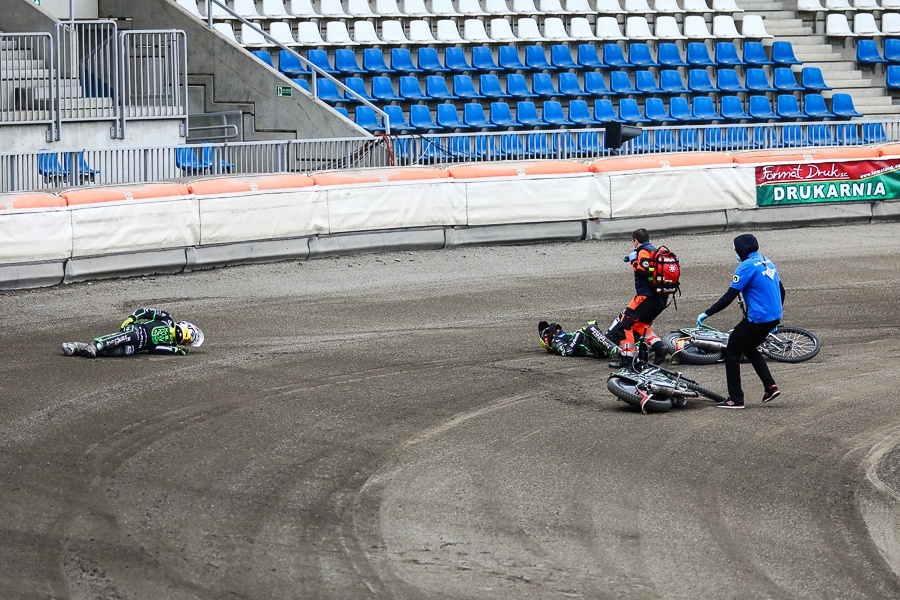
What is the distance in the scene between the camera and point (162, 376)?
14.1 m

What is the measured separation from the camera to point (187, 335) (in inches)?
597

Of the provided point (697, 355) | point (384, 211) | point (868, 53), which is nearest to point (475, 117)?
point (384, 211)

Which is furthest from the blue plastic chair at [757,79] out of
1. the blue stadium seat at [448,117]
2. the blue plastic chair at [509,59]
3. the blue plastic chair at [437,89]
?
the blue stadium seat at [448,117]

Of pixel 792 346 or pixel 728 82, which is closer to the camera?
pixel 792 346

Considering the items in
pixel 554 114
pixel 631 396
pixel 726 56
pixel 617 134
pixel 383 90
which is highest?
pixel 726 56

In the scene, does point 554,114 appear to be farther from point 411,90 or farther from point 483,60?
point 411,90

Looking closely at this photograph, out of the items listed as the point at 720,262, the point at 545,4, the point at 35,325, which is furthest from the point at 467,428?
the point at 545,4

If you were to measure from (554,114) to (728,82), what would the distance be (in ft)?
15.9

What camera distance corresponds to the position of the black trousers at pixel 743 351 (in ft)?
43.2

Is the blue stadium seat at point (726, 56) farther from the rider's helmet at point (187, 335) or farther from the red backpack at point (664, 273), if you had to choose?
the rider's helmet at point (187, 335)

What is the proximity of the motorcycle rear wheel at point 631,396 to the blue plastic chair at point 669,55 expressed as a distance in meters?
18.7

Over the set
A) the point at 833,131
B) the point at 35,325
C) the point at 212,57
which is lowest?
the point at 35,325

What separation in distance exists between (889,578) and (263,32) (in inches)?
781

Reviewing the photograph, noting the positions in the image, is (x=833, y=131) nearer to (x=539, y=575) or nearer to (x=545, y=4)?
(x=545, y=4)
